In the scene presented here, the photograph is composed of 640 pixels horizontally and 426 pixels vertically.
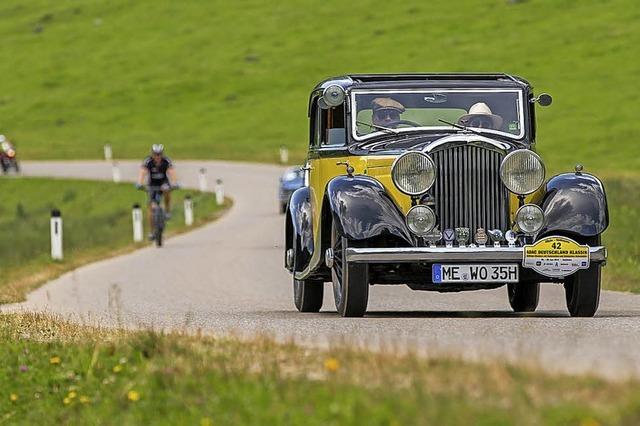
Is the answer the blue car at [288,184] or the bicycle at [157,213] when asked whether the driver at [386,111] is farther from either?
the blue car at [288,184]

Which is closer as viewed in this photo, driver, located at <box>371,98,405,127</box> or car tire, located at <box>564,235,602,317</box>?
car tire, located at <box>564,235,602,317</box>

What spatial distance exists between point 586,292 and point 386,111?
2560 mm

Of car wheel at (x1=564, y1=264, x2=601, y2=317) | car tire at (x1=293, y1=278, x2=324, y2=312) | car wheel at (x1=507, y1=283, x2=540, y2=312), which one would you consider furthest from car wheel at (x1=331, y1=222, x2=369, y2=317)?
car wheel at (x1=507, y1=283, x2=540, y2=312)

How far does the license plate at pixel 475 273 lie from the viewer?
12883mm

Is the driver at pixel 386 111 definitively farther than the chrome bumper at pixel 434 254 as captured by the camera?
Yes

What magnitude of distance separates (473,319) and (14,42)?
101 meters

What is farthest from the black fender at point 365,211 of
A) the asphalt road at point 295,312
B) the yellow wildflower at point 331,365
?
the yellow wildflower at point 331,365

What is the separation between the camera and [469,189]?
13.2m

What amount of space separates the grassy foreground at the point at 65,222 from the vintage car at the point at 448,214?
5555 millimetres

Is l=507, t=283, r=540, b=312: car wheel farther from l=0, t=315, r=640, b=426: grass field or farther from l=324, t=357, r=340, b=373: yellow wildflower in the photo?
l=324, t=357, r=340, b=373: yellow wildflower

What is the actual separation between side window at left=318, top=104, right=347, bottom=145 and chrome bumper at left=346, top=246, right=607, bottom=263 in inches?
78.8

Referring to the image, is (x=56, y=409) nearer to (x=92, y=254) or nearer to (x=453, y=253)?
(x=453, y=253)

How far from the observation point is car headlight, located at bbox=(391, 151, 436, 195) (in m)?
13.0

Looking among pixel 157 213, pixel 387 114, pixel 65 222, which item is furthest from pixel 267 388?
pixel 65 222
